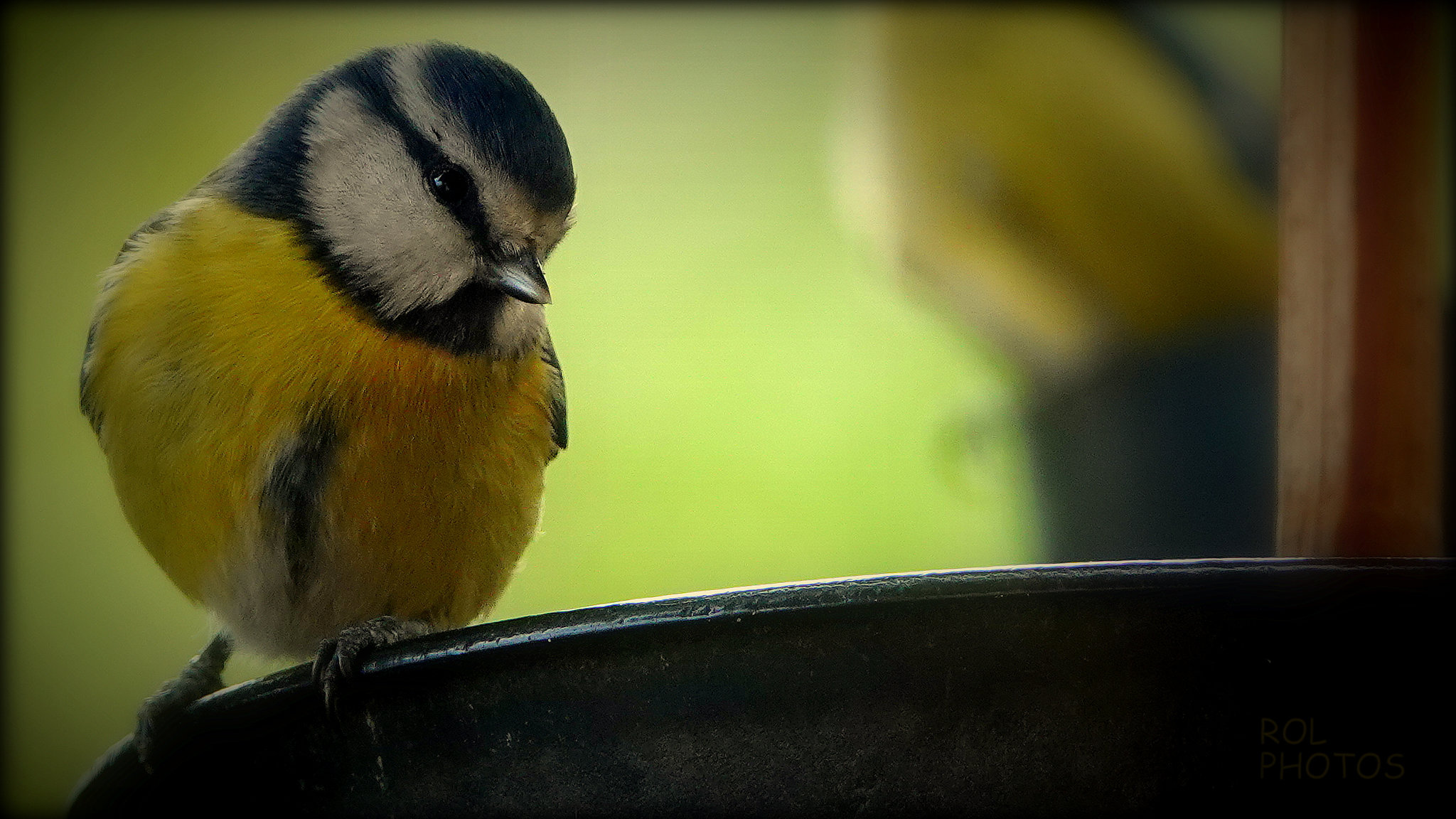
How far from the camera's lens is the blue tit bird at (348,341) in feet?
2.37

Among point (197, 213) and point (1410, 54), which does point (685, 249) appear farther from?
point (1410, 54)

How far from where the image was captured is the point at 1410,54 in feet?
1.58

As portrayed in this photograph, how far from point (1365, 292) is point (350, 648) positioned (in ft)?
1.59

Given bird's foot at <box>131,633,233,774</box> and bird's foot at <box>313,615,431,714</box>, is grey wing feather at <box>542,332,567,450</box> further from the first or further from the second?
bird's foot at <box>131,633,233,774</box>

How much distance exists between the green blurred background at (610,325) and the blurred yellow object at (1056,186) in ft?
0.42

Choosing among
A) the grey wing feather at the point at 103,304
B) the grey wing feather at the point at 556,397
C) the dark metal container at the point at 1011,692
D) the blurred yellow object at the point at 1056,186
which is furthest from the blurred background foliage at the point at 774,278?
the dark metal container at the point at 1011,692

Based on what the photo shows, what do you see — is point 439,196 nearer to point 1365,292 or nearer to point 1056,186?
point 1365,292

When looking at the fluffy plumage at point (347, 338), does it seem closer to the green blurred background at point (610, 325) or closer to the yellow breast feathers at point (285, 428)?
the yellow breast feathers at point (285, 428)

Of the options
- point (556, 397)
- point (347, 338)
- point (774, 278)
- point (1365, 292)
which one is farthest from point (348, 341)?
point (774, 278)

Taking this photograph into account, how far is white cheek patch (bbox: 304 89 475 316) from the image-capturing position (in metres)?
0.74

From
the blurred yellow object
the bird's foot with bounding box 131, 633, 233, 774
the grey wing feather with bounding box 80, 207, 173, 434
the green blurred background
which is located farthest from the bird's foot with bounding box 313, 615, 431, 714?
the blurred yellow object

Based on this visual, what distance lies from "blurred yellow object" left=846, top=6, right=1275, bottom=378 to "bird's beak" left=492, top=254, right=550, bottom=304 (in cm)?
61

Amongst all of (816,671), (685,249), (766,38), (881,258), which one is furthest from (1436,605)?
(766,38)

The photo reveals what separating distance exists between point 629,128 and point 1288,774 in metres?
1.40
